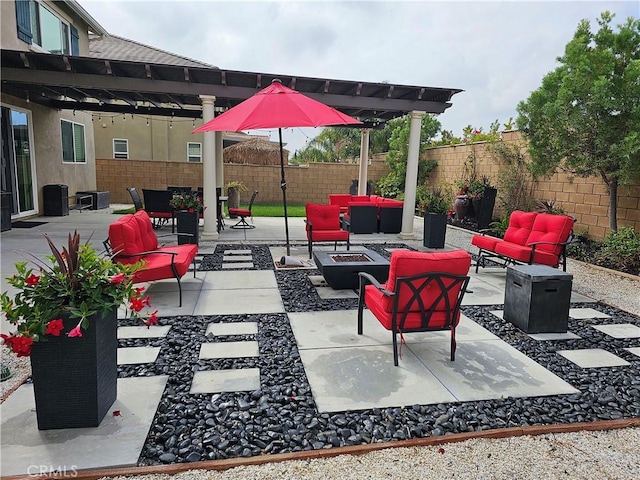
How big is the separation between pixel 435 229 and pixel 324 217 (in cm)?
252

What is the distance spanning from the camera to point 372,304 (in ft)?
12.3

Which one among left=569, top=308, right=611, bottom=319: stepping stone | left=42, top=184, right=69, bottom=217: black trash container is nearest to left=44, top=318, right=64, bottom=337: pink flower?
left=569, top=308, right=611, bottom=319: stepping stone

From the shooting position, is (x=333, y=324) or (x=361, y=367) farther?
(x=333, y=324)

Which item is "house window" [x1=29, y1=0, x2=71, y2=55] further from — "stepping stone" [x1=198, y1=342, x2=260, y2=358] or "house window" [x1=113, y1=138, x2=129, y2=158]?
"stepping stone" [x1=198, y1=342, x2=260, y2=358]

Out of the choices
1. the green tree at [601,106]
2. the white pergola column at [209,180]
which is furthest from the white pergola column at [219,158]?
the green tree at [601,106]

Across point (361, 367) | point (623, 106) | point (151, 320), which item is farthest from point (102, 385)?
point (623, 106)

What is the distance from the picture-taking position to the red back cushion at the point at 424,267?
325 cm

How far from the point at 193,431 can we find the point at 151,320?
724 millimetres

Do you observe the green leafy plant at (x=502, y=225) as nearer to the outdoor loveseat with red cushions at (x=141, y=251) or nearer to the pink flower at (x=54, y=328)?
the outdoor loveseat with red cushions at (x=141, y=251)

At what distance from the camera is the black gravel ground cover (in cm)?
237

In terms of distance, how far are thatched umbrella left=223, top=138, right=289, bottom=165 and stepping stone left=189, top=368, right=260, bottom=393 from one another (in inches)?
745

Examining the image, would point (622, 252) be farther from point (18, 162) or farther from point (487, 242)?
point (18, 162)

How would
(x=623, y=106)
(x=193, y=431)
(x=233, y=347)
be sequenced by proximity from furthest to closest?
1. (x=623, y=106)
2. (x=233, y=347)
3. (x=193, y=431)

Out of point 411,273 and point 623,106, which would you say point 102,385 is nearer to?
point 411,273
